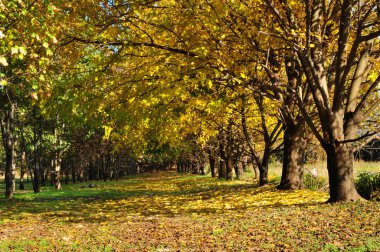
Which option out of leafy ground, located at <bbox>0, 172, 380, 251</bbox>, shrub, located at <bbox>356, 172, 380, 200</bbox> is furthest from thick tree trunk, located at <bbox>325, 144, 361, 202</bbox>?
shrub, located at <bbox>356, 172, 380, 200</bbox>

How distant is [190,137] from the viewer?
35125 mm

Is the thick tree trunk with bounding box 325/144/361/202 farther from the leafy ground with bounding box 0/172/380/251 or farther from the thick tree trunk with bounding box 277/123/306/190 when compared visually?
the thick tree trunk with bounding box 277/123/306/190

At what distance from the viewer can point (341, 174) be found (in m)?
9.75

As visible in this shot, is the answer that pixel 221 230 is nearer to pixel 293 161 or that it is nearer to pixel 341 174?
pixel 341 174

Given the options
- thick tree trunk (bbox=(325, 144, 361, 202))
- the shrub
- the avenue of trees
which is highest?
the avenue of trees

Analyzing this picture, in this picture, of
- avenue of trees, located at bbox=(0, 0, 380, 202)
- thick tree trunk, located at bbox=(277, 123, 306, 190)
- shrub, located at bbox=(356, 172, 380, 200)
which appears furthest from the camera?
thick tree trunk, located at bbox=(277, 123, 306, 190)

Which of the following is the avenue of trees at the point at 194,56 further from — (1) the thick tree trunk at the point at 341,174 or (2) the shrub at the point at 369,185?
(2) the shrub at the point at 369,185

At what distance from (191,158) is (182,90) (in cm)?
3653

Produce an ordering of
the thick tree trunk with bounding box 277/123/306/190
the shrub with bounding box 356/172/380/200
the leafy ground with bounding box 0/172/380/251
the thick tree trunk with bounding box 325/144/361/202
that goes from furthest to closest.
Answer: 1. the thick tree trunk with bounding box 277/123/306/190
2. the shrub with bounding box 356/172/380/200
3. the thick tree trunk with bounding box 325/144/361/202
4. the leafy ground with bounding box 0/172/380/251

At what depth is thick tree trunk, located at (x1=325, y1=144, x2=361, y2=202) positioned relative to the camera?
9.73 m

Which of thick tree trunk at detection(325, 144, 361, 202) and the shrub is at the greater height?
thick tree trunk at detection(325, 144, 361, 202)

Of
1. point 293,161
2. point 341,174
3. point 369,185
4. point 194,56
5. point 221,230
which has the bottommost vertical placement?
point 221,230

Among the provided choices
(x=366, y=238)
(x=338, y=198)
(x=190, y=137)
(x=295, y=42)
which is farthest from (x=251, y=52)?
(x=190, y=137)

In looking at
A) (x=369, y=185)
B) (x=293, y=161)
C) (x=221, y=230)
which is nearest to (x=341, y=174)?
(x=221, y=230)
